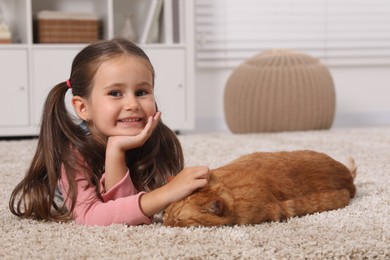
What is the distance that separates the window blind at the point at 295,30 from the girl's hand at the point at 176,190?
Answer: 2.76 metres

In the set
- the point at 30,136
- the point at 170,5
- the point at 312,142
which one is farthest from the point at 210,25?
the point at 312,142

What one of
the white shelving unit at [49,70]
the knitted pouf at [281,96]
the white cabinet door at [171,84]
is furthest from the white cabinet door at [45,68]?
the knitted pouf at [281,96]

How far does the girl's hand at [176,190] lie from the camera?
39.0 inches

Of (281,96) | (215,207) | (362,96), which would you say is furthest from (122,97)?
(362,96)

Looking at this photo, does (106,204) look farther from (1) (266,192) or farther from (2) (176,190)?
(1) (266,192)

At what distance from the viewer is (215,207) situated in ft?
3.19

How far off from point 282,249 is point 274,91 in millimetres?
2193

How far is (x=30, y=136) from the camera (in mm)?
3178

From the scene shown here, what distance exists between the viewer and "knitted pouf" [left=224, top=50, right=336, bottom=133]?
302cm

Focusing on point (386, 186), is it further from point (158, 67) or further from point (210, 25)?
point (210, 25)

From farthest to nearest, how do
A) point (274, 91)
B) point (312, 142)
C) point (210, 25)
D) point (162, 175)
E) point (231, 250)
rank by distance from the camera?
1. point (210, 25)
2. point (274, 91)
3. point (312, 142)
4. point (162, 175)
5. point (231, 250)

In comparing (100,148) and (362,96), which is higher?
(100,148)

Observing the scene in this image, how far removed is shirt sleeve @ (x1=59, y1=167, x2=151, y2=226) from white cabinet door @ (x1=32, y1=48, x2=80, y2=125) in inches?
79.0

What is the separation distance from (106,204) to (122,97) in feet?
0.60
